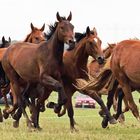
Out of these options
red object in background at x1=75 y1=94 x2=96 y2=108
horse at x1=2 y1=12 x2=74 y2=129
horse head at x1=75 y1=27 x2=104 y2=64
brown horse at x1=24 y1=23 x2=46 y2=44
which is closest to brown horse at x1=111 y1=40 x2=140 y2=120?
horse head at x1=75 y1=27 x2=104 y2=64

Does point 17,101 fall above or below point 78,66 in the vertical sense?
below

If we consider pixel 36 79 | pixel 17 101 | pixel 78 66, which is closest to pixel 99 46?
pixel 78 66

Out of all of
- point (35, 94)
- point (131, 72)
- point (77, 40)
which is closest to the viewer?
point (131, 72)

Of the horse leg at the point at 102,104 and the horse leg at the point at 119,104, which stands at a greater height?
the horse leg at the point at 102,104

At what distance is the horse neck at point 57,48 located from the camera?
12.6m

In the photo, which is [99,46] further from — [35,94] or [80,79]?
[35,94]

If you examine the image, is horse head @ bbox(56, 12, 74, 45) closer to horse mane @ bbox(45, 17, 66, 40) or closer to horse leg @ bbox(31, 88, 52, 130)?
horse mane @ bbox(45, 17, 66, 40)

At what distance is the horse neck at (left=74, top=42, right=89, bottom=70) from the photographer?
13.4 meters

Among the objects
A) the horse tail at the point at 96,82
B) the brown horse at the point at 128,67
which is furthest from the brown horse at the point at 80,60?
the brown horse at the point at 128,67

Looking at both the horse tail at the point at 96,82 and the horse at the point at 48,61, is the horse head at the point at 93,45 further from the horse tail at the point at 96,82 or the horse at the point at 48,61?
the horse at the point at 48,61

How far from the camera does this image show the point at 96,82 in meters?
14.1

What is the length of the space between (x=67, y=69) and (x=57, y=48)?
75 cm

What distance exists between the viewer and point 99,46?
13219mm

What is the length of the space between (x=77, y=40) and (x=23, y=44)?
1.36m
